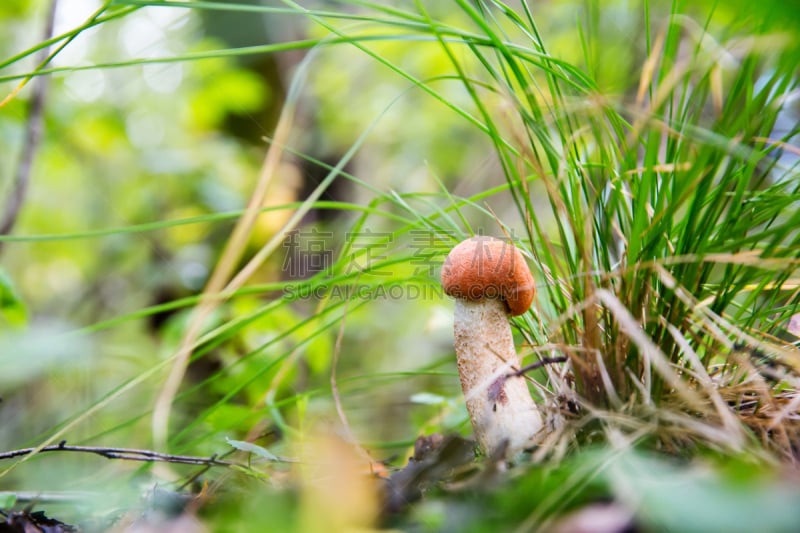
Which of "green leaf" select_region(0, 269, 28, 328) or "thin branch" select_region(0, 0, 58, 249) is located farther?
"thin branch" select_region(0, 0, 58, 249)

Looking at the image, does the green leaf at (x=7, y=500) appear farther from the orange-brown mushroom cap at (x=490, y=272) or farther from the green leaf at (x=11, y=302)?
the orange-brown mushroom cap at (x=490, y=272)

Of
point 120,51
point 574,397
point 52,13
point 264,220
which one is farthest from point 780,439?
point 120,51

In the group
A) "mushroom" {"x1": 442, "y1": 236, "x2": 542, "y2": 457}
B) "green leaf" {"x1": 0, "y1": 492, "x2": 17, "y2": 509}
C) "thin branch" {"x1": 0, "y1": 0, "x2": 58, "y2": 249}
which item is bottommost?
"green leaf" {"x1": 0, "y1": 492, "x2": 17, "y2": 509}

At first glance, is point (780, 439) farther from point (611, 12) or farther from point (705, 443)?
point (611, 12)

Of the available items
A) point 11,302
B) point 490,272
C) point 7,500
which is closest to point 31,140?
point 11,302

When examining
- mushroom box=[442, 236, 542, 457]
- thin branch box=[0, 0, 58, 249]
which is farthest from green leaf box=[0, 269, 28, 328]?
mushroom box=[442, 236, 542, 457]

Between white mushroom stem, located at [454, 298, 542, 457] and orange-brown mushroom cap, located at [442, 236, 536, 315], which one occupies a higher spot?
orange-brown mushroom cap, located at [442, 236, 536, 315]

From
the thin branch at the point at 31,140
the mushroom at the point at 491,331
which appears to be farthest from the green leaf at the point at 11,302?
the mushroom at the point at 491,331

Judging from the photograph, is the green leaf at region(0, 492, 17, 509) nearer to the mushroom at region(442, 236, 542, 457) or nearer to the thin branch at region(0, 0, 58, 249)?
the mushroom at region(442, 236, 542, 457)
